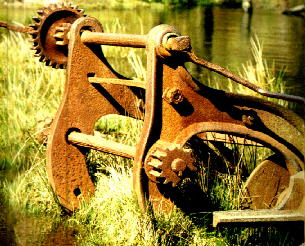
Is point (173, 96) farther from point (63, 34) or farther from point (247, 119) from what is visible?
point (63, 34)

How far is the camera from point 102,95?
462 cm

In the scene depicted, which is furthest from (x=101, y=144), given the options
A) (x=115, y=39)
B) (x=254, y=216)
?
(x=254, y=216)

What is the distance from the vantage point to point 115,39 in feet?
13.4

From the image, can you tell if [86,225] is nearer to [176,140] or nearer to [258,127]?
[176,140]

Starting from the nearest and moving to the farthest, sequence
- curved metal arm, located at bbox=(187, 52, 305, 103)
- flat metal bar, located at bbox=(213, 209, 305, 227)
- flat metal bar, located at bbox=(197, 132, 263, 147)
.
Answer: flat metal bar, located at bbox=(213, 209, 305, 227) → curved metal arm, located at bbox=(187, 52, 305, 103) → flat metal bar, located at bbox=(197, 132, 263, 147)

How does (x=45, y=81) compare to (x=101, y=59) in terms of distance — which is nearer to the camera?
(x=101, y=59)

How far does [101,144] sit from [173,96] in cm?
72

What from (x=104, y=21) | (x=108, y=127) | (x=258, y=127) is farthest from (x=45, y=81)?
(x=258, y=127)

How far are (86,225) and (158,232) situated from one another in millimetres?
771

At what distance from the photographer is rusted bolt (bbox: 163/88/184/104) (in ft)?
12.2

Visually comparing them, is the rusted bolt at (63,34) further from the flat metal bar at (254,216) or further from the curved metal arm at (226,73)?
the flat metal bar at (254,216)

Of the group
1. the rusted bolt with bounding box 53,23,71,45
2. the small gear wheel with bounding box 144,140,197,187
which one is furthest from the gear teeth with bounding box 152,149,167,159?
the rusted bolt with bounding box 53,23,71,45

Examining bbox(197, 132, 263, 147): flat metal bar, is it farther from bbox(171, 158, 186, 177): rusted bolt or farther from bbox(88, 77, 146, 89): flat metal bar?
bbox(171, 158, 186, 177): rusted bolt

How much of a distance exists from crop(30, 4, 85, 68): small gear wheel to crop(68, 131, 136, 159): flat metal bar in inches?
26.0
